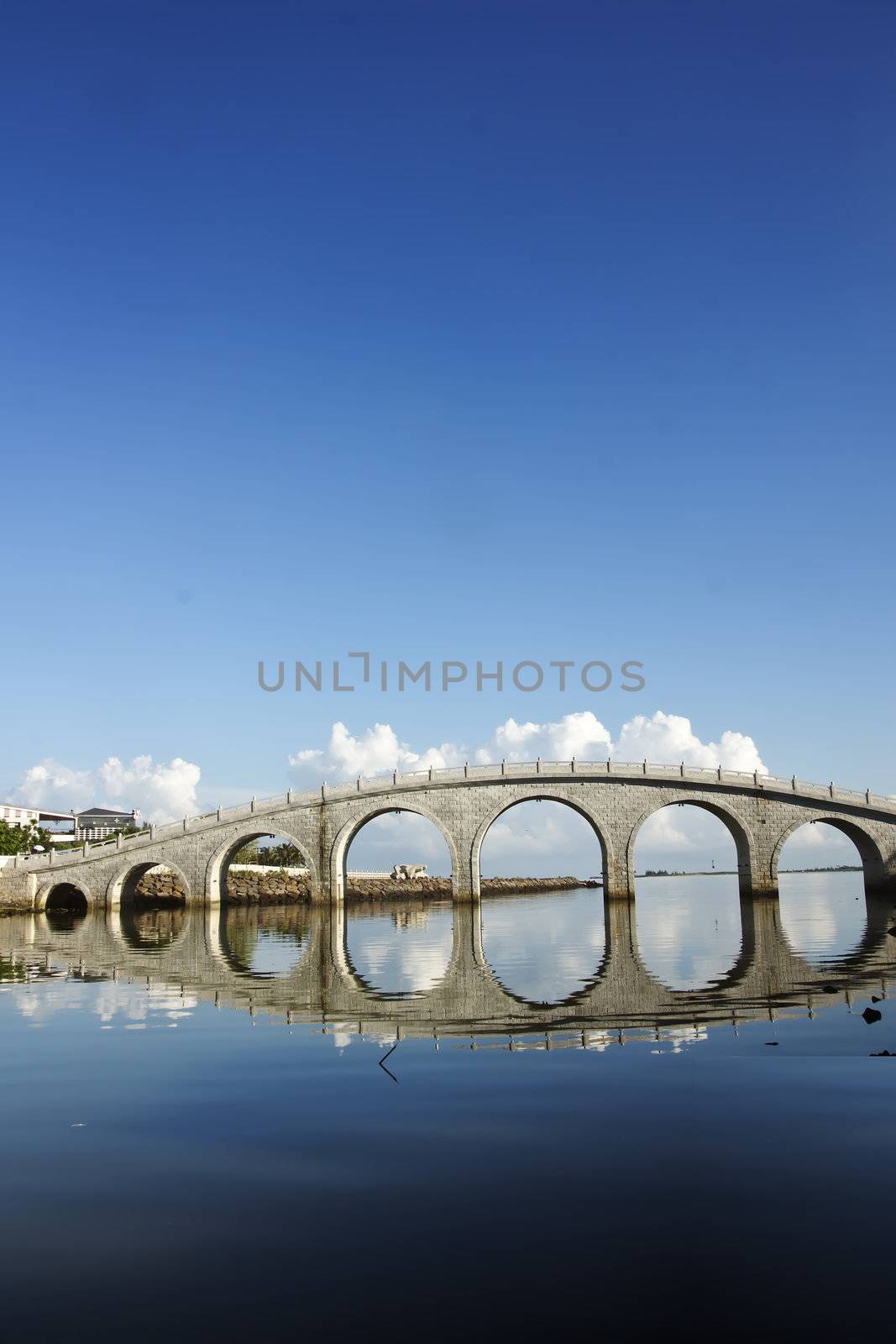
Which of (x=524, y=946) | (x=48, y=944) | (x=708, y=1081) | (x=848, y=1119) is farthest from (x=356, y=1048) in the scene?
(x=48, y=944)

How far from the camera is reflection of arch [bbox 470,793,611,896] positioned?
45.5 meters

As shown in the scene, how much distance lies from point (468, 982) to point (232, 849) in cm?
3528

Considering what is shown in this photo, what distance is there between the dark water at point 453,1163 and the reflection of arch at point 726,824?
3076 centimetres

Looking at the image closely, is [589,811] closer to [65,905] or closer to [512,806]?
[512,806]

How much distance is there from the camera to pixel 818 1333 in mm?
4004

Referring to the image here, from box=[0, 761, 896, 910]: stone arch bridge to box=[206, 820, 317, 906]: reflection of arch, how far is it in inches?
3.9

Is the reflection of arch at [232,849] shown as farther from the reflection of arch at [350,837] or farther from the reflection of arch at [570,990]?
the reflection of arch at [570,990]

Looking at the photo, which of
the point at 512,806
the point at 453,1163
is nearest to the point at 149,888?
the point at 512,806

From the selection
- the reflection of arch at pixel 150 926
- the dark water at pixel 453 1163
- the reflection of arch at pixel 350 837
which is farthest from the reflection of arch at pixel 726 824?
the dark water at pixel 453 1163

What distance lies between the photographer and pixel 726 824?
1869 inches

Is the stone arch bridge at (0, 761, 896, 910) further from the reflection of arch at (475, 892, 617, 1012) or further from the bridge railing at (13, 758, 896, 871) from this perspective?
the reflection of arch at (475, 892, 617, 1012)

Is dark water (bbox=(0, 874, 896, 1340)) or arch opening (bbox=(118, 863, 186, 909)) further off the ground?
dark water (bbox=(0, 874, 896, 1340))

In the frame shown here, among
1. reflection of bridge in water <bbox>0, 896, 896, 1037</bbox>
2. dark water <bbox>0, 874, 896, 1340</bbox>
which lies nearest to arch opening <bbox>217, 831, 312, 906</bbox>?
reflection of bridge in water <bbox>0, 896, 896, 1037</bbox>

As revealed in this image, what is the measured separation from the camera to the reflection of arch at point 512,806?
149 feet
